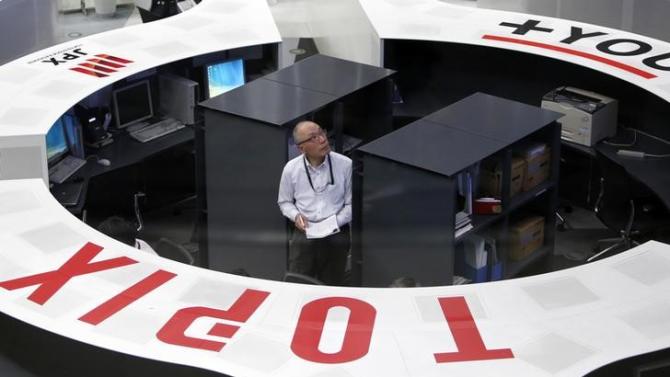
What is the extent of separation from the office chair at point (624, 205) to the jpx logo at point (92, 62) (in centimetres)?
Result: 347

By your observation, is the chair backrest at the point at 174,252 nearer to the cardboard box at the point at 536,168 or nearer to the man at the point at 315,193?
the man at the point at 315,193

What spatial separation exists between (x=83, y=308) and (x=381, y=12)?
15.6 feet

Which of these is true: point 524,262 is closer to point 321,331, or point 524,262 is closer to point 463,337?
point 463,337

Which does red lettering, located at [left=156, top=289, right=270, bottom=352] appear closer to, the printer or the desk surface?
the desk surface

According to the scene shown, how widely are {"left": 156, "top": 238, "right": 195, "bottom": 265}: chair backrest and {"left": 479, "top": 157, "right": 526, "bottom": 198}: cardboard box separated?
1.71 meters

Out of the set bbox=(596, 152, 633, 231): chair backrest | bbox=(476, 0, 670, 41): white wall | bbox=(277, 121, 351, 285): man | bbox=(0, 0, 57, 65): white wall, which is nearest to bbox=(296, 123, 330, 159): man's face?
bbox=(277, 121, 351, 285): man

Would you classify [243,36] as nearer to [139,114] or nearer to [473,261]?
[139,114]

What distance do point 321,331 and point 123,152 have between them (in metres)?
3.66

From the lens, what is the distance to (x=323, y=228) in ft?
19.2

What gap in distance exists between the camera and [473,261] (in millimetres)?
5684

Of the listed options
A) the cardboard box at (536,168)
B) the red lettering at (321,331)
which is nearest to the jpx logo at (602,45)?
the cardboard box at (536,168)

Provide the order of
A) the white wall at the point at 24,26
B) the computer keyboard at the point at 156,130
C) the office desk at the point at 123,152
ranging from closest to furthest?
the office desk at the point at 123,152
the computer keyboard at the point at 156,130
the white wall at the point at 24,26

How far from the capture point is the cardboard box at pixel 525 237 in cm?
596

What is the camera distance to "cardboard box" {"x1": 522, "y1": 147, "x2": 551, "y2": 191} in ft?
19.3
